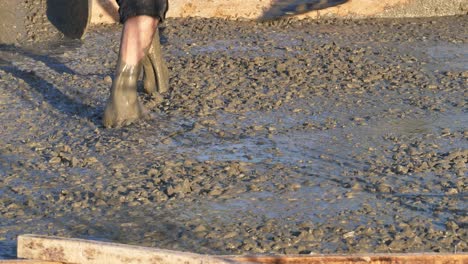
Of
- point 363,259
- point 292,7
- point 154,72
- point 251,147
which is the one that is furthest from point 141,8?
point 292,7

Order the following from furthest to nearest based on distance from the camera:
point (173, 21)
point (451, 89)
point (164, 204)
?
point (173, 21) → point (451, 89) → point (164, 204)

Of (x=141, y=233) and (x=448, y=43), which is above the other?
(x=141, y=233)

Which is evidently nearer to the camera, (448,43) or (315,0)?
(448,43)

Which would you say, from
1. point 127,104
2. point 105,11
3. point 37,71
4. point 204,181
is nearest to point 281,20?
point 105,11

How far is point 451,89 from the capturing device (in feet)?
22.3

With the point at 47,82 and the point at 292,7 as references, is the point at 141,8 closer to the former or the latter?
the point at 47,82

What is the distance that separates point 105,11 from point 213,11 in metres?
0.96

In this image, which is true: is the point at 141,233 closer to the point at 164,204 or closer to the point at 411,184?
the point at 164,204

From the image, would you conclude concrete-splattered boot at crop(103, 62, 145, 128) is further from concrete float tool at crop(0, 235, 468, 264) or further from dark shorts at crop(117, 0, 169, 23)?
concrete float tool at crop(0, 235, 468, 264)

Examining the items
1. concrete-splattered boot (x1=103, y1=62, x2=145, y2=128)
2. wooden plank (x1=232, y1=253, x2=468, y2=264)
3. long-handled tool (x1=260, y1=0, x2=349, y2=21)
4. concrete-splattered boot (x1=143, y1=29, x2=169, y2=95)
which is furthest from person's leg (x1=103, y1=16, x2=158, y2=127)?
long-handled tool (x1=260, y1=0, x2=349, y2=21)

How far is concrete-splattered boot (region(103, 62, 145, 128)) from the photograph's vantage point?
609 cm

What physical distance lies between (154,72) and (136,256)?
333 cm

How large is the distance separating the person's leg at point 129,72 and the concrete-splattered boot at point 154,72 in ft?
1.65

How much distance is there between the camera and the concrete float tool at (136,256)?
3.59 metres
